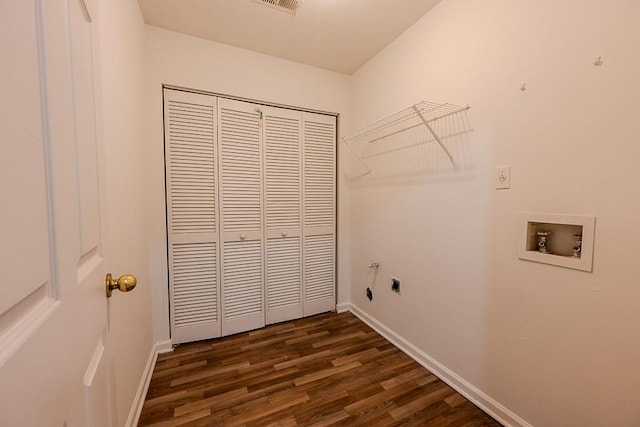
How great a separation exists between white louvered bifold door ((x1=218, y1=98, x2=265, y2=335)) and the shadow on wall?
954 mm

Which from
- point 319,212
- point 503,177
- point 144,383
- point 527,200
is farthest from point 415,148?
point 144,383

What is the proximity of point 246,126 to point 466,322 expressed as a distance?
2217 mm

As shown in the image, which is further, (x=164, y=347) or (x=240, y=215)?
(x=240, y=215)

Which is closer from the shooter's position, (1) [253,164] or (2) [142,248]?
(2) [142,248]

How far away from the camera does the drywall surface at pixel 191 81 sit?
1.96 meters

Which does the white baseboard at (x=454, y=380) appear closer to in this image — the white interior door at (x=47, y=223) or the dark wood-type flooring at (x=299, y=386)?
the dark wood-type flooring at (x=299, y=386)

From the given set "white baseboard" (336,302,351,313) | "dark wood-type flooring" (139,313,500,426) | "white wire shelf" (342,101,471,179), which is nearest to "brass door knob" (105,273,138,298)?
"dark wood-type flooring" (139,313,500,426)

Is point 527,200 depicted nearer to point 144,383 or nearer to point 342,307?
point 342,307

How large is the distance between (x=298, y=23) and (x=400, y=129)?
1.10m

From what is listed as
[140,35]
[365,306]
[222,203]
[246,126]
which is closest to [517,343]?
[365,306]

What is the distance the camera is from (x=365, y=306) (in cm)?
255

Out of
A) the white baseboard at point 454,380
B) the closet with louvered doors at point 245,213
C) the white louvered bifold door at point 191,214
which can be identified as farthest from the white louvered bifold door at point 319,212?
the white louvered bifold door at point 191,214

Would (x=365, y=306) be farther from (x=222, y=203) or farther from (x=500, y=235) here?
(x=222, y=203)

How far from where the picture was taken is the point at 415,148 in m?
1.92
